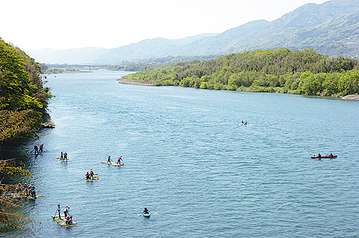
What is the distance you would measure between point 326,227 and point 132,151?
144 feet

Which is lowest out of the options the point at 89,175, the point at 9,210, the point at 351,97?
the point at 9,210

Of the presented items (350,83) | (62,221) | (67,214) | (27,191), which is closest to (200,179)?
(67,214)

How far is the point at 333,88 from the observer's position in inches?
7269

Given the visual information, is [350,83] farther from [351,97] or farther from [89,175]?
[89,175]

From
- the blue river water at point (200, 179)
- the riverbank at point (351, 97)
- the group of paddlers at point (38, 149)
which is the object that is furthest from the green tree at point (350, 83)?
the group of paddlers at point (38, 149)

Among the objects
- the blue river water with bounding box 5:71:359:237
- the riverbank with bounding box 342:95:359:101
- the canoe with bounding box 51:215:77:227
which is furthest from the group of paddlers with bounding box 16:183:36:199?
the riverbank with bounding box 342:95:359:101

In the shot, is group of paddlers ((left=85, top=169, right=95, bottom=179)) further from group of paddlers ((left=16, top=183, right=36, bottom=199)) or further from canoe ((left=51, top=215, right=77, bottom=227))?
canoe ((left=51, top=215, right=77, bottom=227))

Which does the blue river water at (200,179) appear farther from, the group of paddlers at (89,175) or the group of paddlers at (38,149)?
the group of paddlers at (38,149)

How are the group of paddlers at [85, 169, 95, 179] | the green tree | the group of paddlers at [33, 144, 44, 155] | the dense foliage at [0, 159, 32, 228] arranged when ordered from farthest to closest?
the green tree → the group of paddlers at [33, 144, 44, 155] → the group of paddlers at [85, 169, 95, 179] → the dense foliage at [0, 159, 32, 228]

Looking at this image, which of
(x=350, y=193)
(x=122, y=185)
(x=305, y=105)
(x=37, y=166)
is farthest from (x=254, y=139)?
(x=305, y=105)

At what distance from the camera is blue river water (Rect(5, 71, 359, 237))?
41.7 metres

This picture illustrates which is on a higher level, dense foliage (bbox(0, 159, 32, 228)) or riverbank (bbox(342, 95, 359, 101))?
riverbank (bbox(342, 95, 359, 101))

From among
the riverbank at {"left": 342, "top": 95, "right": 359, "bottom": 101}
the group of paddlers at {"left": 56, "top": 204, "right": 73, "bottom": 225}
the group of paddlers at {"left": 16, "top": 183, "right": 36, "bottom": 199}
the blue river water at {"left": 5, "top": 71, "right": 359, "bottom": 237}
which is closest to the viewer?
the group of paddlers at {"left": 56, "top": 204, "right": 73, "bottom": 225}

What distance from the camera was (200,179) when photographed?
2244 inches
